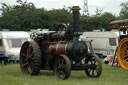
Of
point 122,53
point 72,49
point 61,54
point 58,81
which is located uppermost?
point 72,49

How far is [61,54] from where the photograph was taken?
11359mm

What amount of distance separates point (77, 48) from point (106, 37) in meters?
14.8

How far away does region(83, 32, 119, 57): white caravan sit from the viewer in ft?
81.7

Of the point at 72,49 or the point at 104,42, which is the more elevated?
the point at 72,49

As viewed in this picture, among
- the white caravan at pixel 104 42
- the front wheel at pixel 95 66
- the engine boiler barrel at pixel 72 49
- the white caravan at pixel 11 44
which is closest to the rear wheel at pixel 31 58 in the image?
the engine boiler barrel at pixel 72 49

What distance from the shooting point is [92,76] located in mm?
11727

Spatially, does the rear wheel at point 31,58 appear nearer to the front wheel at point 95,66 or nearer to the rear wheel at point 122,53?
the front wheel at point 95,66

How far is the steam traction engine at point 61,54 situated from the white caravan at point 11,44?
22.0 ft

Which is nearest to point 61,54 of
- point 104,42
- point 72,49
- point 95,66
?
point 72,49

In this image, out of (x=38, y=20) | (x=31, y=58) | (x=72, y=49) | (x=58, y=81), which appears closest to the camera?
(x=58, y=81)

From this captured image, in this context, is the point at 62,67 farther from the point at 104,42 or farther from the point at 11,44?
the point at 104,42

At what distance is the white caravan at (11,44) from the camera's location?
19641mm

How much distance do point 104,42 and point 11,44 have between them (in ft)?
28.1

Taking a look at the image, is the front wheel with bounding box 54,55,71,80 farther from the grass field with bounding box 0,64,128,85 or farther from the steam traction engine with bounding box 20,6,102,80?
the grass field with bounding box 0,64,128,85
